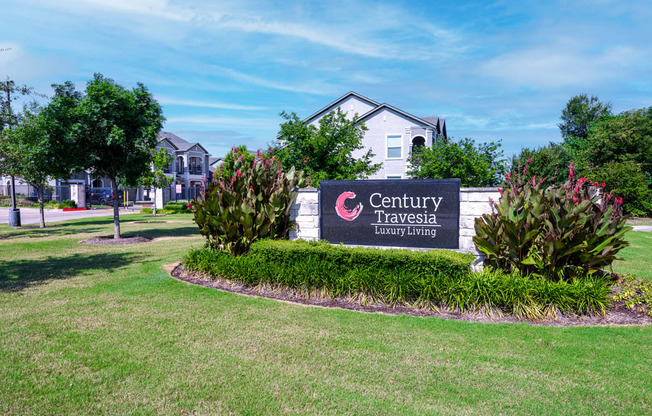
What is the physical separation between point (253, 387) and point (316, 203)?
5532 mm

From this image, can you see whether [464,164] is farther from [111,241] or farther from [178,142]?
[178,142]

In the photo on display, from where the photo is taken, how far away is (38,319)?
6191 millimetres

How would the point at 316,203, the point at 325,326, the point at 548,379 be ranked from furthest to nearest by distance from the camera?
the point at 316,203, the point at 325,326, the point at 548,379

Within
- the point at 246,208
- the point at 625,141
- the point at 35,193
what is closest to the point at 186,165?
the point at 35,193

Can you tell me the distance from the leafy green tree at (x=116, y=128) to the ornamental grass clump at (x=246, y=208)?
736 centimetres

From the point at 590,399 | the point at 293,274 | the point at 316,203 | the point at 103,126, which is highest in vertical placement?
the point at 103,126

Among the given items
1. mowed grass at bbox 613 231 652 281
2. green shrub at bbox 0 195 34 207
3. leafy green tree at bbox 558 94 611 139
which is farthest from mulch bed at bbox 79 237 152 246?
leafy green tree at bbox 558 94 611 139

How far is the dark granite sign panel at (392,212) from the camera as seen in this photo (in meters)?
8.17

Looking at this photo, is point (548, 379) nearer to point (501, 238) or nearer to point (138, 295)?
point (501, 238)

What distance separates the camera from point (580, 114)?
61469 millimetres

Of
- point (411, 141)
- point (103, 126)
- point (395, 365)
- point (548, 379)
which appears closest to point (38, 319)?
point (395, 365)

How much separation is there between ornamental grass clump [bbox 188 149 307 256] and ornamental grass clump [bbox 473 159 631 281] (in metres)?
4.25

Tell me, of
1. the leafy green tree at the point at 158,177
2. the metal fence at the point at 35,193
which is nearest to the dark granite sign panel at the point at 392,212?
the leafy green tree at the point at 158,177

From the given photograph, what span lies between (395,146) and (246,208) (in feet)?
83.6
